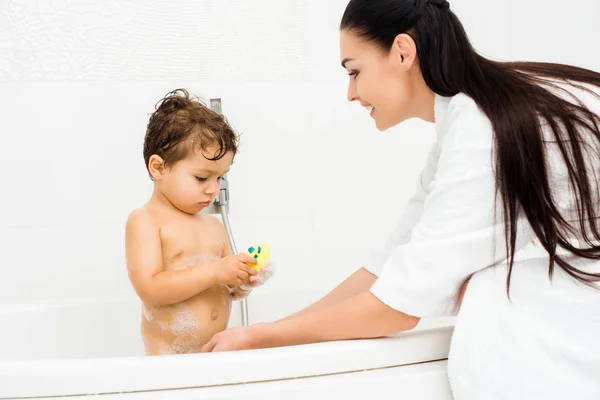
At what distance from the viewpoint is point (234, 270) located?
133 centimetres

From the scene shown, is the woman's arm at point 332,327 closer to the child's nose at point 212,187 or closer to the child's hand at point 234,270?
the child's hand at point 234,270

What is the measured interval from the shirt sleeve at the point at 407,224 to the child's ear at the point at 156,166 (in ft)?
1.63

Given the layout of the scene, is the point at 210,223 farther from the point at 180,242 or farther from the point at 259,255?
the point at 259,255

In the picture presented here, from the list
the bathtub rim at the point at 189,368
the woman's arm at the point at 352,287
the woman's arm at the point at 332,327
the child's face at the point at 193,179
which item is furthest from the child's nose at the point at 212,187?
the bathtub rim at the point at 189,368

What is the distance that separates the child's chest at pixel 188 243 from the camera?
144 centimetres

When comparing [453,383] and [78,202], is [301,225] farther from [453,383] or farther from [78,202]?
[453,383]

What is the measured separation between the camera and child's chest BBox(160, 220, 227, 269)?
144cm

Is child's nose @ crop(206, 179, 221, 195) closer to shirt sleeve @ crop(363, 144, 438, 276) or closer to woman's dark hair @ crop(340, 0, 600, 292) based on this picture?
shirt sleeve @ crop(363, 144, 438, 276)

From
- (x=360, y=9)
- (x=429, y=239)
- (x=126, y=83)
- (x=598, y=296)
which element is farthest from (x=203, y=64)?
(x=598, y=296)

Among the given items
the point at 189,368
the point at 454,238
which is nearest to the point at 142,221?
the point at 189,368

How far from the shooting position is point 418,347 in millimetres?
998

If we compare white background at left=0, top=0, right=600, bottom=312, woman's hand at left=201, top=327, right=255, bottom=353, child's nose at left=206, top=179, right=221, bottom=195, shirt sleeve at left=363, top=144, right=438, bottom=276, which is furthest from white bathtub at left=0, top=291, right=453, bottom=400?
white background at left=0, top=0, right=600, bottom=312

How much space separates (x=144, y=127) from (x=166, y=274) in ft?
2.39

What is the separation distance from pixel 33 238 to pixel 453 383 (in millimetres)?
1370
